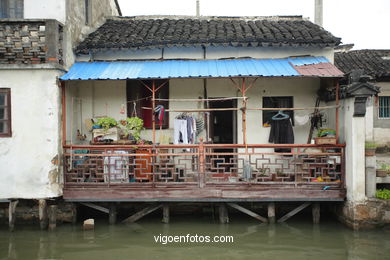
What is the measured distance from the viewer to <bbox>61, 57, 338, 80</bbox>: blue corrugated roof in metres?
9.68

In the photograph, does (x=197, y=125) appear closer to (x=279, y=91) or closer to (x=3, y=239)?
(x=279, y=91)

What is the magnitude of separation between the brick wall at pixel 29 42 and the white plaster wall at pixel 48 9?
0.65 m

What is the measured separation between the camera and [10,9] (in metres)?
10.6

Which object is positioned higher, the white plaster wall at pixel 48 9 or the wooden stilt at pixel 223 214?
the white plaster wall at pixel 48 9

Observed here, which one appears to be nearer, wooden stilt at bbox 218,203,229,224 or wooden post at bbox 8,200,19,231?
wooden post at bbox 8,200,19,231

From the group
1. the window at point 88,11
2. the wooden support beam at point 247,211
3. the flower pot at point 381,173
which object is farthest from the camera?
the window at point 88,11

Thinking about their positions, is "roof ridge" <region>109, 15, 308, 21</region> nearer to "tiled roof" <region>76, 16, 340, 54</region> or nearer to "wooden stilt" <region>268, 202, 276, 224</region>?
"tiled roof" <region>76, 16, 340, 54</region>

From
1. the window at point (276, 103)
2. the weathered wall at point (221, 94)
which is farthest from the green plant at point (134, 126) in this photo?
the window at point (276, 103)

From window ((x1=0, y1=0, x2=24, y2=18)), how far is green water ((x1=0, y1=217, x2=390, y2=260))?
5864mm

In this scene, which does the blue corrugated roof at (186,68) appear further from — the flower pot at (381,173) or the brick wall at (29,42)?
the flower pot at (381,173)

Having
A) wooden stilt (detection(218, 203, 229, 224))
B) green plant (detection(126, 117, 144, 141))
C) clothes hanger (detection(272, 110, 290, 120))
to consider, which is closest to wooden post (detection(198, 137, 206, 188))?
wooden stilt (detection(218, 203, 229, 224))

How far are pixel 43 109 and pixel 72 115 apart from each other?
1.36 m

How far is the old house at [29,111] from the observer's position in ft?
30.7

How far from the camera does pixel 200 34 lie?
11227mm
